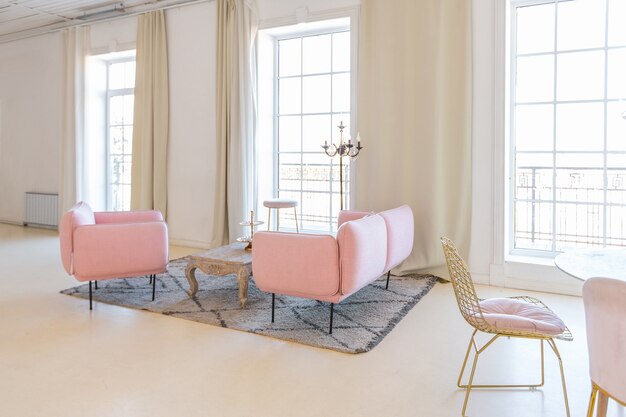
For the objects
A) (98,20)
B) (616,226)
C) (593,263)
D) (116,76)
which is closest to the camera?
(593,263)

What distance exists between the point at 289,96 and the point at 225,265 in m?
3.27

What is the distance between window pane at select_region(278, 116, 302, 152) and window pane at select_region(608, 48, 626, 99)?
3.57 m

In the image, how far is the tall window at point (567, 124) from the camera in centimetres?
468

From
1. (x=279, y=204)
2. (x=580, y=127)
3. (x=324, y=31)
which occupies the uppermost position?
(x=324, y=31)

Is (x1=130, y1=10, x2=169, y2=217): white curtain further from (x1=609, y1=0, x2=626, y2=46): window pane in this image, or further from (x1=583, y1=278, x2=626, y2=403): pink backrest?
(x1=583, y1=278, x2=626, y2=403): pink backrest

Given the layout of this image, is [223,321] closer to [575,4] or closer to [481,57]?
[481,57]

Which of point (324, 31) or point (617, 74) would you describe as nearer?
point (617, 74)

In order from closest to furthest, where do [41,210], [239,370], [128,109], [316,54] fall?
[239,370] < [316,54] < [128,109] < [41,210]

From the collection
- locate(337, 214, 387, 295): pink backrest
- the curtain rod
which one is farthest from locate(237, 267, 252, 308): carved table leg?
the curtain rod

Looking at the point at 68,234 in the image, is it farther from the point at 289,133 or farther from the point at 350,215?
the point at 289,133

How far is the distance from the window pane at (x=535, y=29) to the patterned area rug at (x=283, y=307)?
2.56 m

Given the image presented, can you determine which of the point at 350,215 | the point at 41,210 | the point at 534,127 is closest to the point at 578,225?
the point at 534,127

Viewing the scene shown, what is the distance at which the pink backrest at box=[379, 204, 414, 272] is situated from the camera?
4.28 meters

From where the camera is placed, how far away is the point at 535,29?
4988 mm
